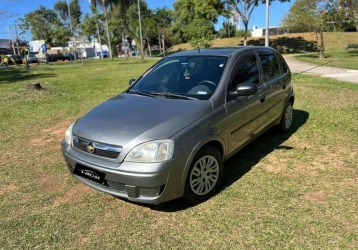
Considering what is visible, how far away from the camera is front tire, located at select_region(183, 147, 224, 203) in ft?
10.2

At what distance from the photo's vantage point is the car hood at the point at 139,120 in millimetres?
2877

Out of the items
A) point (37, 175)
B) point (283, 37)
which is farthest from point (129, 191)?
point (283, 37)

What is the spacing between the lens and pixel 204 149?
319 cm

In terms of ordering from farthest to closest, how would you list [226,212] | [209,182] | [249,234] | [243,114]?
[243,114]
[209,182]
[226,212]
[249,234]

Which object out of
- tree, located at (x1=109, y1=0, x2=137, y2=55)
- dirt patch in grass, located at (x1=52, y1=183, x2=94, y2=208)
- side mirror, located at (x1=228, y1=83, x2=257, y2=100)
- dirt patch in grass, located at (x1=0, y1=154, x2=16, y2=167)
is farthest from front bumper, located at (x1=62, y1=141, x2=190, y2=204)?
tree, located at (x1=109, y1=0, x2=137, y2=55)

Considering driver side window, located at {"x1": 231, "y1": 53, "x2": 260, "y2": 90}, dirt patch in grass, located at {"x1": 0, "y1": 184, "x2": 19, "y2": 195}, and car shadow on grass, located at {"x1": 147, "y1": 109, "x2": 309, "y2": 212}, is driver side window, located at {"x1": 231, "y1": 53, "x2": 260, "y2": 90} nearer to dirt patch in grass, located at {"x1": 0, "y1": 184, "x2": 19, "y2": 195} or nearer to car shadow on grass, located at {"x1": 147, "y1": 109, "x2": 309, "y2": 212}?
car shadow on grass, located at {"x1": 147, "y1": 109, "x2": 309, "y2": 212}

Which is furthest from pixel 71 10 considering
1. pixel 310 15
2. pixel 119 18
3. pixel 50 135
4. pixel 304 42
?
pixel 50 135

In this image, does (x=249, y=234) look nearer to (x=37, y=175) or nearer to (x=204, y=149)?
(x=204, y=149)

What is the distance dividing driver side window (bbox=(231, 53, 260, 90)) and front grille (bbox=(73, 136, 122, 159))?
1670 mm

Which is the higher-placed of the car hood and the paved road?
the car hood

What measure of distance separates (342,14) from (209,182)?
22.7 metres

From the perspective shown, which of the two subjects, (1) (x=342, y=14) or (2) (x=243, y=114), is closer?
(2) (x=243, y=114)

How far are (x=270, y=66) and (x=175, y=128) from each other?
8.49ft

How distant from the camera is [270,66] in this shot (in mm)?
4809
